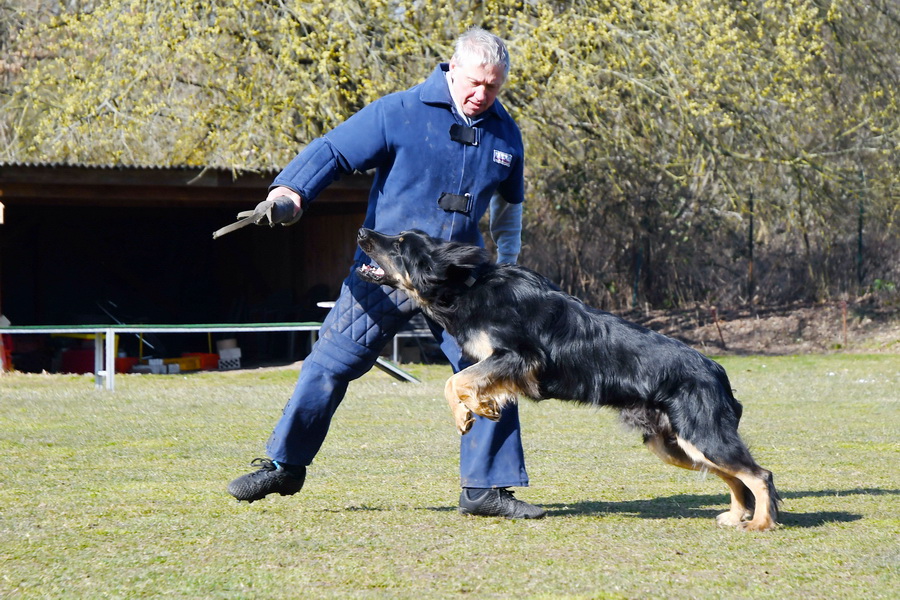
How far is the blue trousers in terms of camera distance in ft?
16.8

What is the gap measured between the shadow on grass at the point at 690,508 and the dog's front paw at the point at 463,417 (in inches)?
27.2

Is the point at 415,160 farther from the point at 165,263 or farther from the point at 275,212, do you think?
the point at 165,263

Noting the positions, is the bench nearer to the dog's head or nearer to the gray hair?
the dog's head

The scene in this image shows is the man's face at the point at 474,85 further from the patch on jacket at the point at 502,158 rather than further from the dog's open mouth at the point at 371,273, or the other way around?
the dog's open mouth at the point at 371,273

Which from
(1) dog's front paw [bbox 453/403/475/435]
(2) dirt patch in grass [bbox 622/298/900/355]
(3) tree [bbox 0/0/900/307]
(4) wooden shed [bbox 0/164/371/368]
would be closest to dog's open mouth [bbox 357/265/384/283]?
(1) dog's front paw [bbox 453/403/475/435]

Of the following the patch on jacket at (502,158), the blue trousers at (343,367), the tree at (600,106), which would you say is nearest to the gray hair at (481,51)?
the patch on jacket at (502,158)

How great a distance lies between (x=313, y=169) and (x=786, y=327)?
17673mm

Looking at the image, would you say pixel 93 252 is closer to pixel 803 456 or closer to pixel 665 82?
pixel 665 82

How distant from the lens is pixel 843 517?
5.12 meters

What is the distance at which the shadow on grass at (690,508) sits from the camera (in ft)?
16.8

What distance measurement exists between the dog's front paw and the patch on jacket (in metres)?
1.18

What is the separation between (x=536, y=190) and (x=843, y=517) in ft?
56.3

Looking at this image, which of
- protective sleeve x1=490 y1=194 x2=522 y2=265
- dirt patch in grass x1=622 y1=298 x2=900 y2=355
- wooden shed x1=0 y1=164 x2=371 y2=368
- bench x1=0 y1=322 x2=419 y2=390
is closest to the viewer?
protective sleeve x1=490 y1=194 x2=522 y2=265

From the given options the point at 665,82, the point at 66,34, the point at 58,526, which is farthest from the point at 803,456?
the point at 66,34
